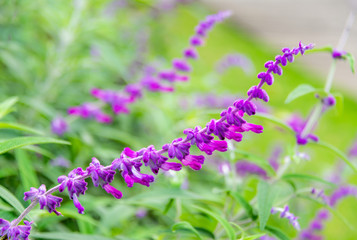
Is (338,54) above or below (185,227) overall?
above

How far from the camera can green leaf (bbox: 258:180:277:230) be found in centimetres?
122

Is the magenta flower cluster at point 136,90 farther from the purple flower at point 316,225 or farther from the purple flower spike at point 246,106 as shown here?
the purple flower spike at point 246,106

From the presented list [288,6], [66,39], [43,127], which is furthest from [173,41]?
[288,6]

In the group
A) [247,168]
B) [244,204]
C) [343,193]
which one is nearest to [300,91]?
[244,204]

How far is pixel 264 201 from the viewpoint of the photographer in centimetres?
131

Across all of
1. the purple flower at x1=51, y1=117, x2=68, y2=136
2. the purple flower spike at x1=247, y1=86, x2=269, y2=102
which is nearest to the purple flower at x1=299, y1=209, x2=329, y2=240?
the purple flower at x1=51, y1=117, x2=68, y2=136

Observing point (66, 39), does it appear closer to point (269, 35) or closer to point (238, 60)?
point (238, 60)

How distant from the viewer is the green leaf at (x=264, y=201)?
4.00ft

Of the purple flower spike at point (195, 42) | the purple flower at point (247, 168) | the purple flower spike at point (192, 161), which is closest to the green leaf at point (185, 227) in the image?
the purple flower spike at point (192, 161)

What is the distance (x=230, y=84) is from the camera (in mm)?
6230

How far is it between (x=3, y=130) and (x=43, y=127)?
0.73 metres

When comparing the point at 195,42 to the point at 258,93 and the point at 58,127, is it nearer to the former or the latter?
the point at 58,127

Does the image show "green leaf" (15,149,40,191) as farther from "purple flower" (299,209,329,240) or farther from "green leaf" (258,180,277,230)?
"purple flower" (299,209,329,240)

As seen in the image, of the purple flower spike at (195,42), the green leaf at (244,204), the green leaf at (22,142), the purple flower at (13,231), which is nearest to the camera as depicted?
the purple flower at (13,231)
